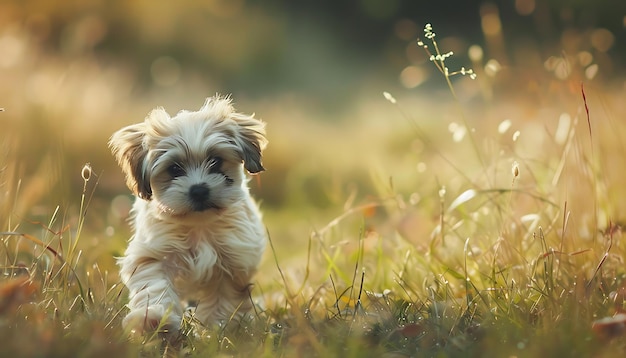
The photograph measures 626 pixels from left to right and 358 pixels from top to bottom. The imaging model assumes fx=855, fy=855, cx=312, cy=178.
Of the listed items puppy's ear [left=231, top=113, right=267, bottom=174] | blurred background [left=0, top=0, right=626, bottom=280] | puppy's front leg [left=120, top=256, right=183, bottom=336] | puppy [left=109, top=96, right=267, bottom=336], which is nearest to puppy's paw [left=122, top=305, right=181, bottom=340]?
puppy's front leg [left=120, top=256, right=183, bottom=336]

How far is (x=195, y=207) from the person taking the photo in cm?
437

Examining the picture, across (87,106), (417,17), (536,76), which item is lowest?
(417,17)

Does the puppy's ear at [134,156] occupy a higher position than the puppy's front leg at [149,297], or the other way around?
the puppy's ear at [134,156]

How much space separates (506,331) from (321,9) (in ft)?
74.2

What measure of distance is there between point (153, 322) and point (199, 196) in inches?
30.4

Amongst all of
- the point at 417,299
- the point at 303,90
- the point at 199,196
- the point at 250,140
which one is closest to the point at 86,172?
the point at 199,196

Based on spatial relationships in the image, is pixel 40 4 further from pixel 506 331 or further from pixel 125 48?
pixel 506 331

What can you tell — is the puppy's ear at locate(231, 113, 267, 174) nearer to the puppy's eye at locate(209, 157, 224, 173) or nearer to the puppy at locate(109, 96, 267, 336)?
the puppy at locate(109, 96, 267, 336)

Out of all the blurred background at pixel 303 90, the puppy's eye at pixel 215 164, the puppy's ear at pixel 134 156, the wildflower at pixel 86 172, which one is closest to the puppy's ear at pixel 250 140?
the puppy's eye at pixel 215 164

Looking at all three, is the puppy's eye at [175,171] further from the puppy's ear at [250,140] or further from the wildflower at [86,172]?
the wildflower at [86,172]

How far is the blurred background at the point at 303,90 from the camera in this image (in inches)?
231

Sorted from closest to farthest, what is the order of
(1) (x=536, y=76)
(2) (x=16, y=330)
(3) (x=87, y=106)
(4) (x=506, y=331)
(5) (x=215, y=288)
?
(2) (x=16, y=330) < (4) (x=506, y=331) < (5) (x=215, y=288) < (1) (x=536, y=76) < (3) (x=87, y=106)

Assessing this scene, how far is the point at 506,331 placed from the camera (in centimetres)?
342

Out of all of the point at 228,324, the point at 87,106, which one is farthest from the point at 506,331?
the point at 87,106
